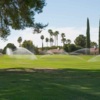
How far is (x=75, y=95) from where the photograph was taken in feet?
37.5

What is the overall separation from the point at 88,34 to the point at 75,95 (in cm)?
8574

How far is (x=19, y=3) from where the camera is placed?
84.4ft

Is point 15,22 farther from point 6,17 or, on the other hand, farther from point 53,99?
point 53,99

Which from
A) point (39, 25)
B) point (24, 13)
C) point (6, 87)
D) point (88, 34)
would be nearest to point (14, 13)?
point (24, 13)

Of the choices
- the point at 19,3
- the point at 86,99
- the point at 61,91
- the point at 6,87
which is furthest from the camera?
the point at 19,3

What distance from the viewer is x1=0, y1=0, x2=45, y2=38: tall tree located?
2542cm

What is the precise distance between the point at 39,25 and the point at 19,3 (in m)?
2.89

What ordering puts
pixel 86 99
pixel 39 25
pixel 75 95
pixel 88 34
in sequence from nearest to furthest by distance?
pixel 86 99 → pixel 75 95 → pixel 39 25 → pixel 88 34

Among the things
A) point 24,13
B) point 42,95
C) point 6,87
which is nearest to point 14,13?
point 24,13

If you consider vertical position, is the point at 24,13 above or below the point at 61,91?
above

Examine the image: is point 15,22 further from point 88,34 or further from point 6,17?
point 88,34

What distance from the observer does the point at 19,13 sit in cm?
2656

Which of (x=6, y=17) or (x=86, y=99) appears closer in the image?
(x=86, y=99)

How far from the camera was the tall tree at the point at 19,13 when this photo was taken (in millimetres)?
25423
